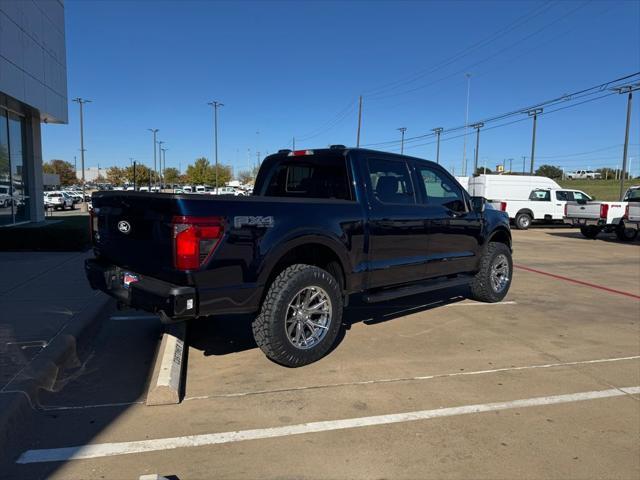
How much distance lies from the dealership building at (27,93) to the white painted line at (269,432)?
48.3 ft

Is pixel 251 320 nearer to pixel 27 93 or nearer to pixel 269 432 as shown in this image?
pixel 269 432

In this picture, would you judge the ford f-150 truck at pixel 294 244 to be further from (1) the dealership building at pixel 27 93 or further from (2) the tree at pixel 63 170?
(2) the tree at pixel 63 170

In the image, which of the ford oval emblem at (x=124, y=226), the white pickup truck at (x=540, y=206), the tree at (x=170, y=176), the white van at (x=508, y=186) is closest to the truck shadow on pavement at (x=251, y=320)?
the ford oval emblem at (x=124, y=226)

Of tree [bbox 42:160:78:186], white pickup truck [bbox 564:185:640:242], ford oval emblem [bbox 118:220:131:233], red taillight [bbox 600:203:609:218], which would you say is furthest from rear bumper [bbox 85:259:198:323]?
tree [bbox 42:160:78:186]

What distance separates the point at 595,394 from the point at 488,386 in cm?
85

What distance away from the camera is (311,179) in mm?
5660

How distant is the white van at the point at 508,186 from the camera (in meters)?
26.1

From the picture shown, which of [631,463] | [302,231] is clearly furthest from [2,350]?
[631,463]

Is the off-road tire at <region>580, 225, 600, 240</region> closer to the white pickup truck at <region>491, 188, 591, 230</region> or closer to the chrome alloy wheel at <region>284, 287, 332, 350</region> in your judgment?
the white pickup truck at <region>491, 188, 591, 230</region>

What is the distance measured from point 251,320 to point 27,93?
48.9 feet

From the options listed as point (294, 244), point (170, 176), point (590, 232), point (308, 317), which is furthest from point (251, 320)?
point (170, 176)

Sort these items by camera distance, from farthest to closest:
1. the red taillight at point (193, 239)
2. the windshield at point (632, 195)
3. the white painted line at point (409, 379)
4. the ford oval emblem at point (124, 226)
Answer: the windshield at point (632, 195)
the ford oval emblem at point (124, 226)
the white painted line at point (409, 379)
the red taillight at point (193, 239)

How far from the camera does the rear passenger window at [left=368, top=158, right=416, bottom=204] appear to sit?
211 inches

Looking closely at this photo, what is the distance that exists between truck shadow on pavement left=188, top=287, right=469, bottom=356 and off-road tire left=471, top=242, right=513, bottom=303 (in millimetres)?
399
